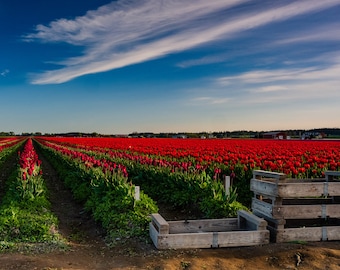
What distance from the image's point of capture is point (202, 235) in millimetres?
6391

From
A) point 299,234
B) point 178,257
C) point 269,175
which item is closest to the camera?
point 178,257

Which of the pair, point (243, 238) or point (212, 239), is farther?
point (243, 238)

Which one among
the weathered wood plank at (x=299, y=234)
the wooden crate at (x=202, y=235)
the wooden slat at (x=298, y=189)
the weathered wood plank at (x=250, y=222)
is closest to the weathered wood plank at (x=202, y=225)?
the wooden crate at (x=202, y=235)

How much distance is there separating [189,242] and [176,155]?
1297 centimetres

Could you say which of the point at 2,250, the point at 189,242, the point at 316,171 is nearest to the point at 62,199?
the point at 2,250

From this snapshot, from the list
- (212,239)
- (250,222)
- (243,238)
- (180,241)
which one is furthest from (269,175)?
(180,241)

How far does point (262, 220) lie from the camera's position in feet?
22.1

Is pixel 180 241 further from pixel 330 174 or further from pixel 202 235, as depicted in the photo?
pixel 330 174

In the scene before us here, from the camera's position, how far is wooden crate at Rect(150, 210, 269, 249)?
20.8 ft

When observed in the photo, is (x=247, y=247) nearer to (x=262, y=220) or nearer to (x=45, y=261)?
(x=262, y=220)

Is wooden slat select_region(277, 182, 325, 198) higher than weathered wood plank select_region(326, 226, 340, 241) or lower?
higher

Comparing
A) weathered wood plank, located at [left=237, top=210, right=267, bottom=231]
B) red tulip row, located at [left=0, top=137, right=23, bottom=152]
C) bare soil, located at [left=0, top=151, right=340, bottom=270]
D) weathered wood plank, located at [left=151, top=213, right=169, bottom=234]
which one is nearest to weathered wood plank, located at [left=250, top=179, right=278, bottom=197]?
weathered wood plank, located at [left=237, top=210, right=267, bottom=231]

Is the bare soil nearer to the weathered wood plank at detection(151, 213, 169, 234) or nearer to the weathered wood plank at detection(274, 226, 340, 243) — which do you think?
the weathered wood plank at detection(274, 226, 340, 243)

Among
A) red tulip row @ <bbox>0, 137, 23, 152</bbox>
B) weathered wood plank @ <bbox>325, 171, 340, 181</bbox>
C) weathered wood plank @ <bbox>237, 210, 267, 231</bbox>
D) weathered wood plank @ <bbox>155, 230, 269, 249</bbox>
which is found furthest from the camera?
red tulip row @ <bbox>0, 137, 23, 152</bbox>
